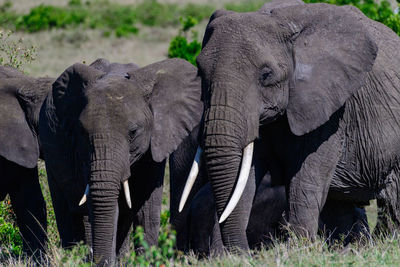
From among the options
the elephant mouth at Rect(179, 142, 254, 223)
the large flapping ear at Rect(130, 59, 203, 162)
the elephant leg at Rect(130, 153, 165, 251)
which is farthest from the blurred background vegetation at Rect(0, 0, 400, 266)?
the elephant mouth at Rect(179, 142, 254, 223)

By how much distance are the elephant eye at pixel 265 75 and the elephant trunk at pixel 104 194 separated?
1274 millimetres

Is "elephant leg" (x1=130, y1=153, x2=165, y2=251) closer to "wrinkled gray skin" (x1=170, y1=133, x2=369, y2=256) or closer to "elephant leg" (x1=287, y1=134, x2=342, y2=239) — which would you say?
"wrinkled gray skin" (x1=170, y1=133, x2=369, y2=256)

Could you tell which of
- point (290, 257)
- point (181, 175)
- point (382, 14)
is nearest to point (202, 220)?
point (181, 175)

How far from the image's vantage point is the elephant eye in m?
7.14

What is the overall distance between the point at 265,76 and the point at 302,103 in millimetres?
473

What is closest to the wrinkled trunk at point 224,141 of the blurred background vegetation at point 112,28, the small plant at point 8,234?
the small plant at point 8,234

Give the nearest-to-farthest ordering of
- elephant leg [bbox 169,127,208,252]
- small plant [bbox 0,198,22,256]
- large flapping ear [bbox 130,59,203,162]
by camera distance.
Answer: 1. large flapping ear [bbox 130,59,203,162]
2. elephant leg [bbox 169,127,208,252]
3. small plant [bbox 0,198,22,256]

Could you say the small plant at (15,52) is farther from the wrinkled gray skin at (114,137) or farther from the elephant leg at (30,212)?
the wrinkled gray skin at (114,137)

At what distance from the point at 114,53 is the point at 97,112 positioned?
20898mm

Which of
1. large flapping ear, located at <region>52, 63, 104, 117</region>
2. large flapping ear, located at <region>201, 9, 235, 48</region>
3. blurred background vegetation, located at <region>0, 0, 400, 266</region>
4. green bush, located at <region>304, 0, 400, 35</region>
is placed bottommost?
blurred background vegetation, located at <region>0, 0, 400, 266</region>

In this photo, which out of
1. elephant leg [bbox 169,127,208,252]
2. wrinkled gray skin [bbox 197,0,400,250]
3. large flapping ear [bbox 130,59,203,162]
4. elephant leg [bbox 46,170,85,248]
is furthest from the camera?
elephant leg [bbox 169,127,208,252]

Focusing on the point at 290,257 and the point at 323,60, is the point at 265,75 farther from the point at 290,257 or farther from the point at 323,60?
A: the point at 290,257

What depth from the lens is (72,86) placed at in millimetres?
8180

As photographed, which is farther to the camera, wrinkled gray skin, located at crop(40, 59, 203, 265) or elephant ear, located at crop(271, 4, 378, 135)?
elephant ear, located at crop(271, 4, 378, 135)
